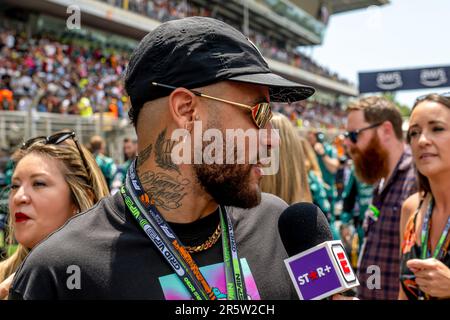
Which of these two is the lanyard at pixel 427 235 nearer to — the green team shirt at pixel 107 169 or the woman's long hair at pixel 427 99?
the woman's long hair at pixel 427 99

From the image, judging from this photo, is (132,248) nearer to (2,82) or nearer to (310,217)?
(310,217)

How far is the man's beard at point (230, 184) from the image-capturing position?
1.38 metres

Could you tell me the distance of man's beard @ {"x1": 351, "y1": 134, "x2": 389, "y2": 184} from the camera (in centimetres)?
349

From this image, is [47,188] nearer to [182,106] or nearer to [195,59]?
[182,106]

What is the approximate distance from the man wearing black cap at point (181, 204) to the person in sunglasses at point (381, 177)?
5.57 ft

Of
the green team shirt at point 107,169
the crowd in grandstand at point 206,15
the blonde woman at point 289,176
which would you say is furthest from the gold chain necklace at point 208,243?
the crowd in grandstand at point 206,15

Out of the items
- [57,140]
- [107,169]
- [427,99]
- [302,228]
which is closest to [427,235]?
[427,99]

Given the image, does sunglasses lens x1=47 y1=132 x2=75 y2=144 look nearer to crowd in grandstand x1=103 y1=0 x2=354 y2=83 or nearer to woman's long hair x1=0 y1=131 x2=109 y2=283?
woman's long hair x1=0 y1=131 x2=109 y2=283

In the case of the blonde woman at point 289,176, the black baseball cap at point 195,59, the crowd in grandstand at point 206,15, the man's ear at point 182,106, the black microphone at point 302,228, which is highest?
the crowd in grandstand at point 206,15

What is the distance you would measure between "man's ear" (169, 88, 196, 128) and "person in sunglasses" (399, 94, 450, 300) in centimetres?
132

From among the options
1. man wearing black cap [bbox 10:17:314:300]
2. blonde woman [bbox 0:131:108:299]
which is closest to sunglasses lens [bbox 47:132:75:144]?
blonde woman [bbox 0:131:108:299]

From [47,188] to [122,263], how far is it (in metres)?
Answer: 1.04

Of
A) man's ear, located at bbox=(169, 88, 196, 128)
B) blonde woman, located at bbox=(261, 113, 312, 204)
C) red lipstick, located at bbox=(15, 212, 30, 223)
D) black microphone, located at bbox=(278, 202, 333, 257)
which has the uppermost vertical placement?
man's ear, located at bbox=(169, 88, 196, 128)
